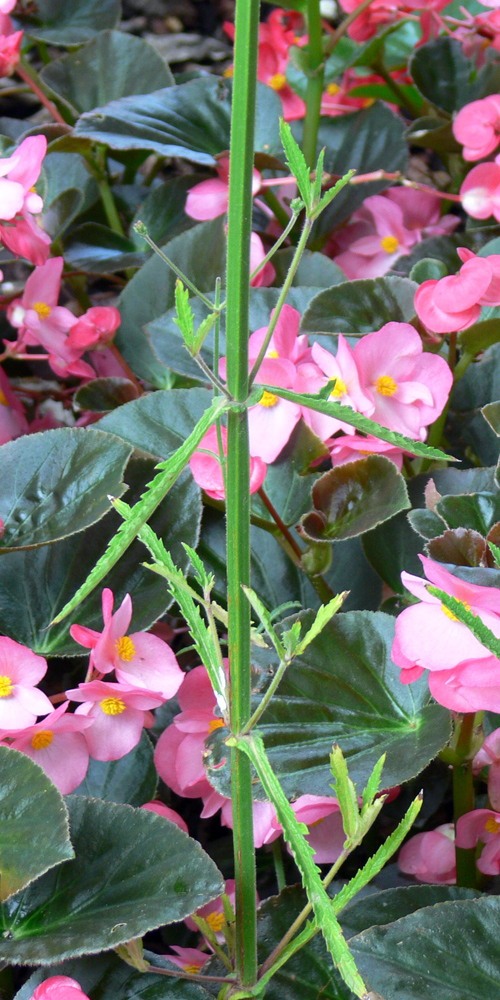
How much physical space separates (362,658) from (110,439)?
217 mm

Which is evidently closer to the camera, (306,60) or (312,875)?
(312,875)

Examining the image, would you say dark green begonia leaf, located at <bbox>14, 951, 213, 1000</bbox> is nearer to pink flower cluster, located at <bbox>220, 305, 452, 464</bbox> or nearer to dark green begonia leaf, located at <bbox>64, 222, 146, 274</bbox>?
pink flower cluster, located at <bbox>220, 305, 452, 464</bbox>

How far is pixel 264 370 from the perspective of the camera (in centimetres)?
56

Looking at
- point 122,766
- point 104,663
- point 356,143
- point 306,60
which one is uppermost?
point 306,60

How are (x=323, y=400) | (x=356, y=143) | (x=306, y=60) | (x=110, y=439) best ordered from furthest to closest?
(x=356, y=143) < (x=306, y=60) < (x=110, y=439) < (x=323, y=400)

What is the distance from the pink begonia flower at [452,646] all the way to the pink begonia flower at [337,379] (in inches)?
6.4

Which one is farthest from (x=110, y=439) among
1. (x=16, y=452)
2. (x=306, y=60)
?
(x=306, y=60)

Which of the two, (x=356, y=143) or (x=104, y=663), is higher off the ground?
(x=356, y=143)

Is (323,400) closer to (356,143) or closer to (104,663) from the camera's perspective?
(104,663)

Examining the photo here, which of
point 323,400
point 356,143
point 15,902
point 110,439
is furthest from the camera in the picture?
point 356,143

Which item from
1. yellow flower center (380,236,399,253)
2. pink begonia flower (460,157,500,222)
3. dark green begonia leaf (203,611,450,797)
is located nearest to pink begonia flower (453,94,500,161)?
pink begonia flower (460,157,500,222)

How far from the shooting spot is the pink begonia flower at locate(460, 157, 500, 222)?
2.45 ft

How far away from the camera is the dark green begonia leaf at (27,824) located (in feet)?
1.26

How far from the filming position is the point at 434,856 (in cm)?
55
